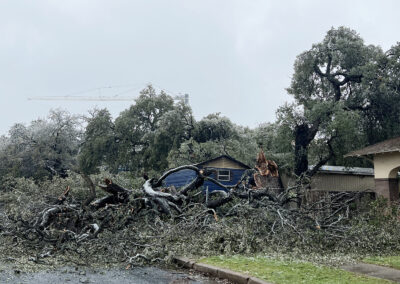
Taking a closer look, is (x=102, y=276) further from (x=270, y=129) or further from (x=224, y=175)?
(x=270, y=129)

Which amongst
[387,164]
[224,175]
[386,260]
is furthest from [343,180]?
[386,260]

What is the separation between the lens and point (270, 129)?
28.8 metres

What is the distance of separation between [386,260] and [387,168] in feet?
27.7

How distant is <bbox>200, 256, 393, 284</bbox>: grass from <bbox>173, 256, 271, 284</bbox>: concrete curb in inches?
5.8

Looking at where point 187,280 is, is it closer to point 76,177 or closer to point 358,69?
point 76,177

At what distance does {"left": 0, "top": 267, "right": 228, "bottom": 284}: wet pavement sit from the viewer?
627cm

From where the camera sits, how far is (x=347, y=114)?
20.1 metres

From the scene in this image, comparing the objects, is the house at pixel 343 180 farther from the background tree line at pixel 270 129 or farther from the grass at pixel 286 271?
the grass at pixel 286 271

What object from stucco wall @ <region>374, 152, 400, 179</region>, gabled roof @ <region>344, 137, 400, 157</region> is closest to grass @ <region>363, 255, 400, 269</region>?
gabled roof @ <region>344, 137, 400, 157</region>

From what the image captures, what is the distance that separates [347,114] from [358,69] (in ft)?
9.82

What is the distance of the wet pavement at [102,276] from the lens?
6270 millimetres

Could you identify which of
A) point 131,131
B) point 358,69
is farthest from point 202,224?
point 131,131

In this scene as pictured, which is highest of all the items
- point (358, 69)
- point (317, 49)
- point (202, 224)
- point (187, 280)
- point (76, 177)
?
Answer: point (317, 49)

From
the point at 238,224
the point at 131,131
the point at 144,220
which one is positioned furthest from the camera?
the point at 131,131
